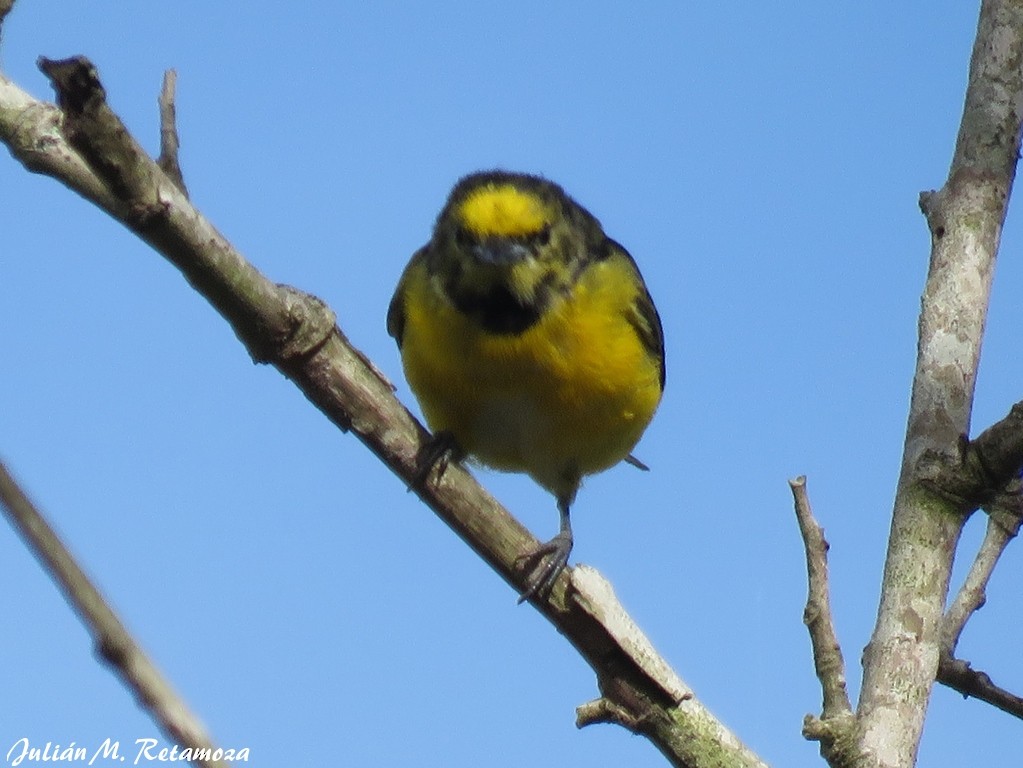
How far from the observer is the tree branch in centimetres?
301

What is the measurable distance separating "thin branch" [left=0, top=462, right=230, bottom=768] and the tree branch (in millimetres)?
2374

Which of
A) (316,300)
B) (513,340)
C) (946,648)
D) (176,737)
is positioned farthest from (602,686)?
(176,737)

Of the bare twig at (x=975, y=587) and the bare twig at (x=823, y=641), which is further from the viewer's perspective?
the bare twig at (x=975, y=587)

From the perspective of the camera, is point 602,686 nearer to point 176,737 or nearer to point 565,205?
point 565,205

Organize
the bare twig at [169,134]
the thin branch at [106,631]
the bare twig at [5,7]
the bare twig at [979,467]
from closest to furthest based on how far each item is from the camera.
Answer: the thin branch at [106,631] < the bare twig at [5,7] < the bare twig at [169,134] < the bare twig at [979,467]

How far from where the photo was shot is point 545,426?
15.2ft

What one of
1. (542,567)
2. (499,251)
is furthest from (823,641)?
(499,251)

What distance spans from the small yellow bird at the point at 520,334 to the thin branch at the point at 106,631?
3404mm

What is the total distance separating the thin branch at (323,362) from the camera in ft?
7.65

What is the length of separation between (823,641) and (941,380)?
0.82 metres

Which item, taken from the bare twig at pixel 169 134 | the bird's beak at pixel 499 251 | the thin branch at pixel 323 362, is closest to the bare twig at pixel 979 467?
the thin branch at pixel 323 362

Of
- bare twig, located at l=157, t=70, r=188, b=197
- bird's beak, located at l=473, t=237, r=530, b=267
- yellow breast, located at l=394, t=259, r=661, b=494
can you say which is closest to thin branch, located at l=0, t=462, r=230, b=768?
bare twig, located at l=157, t=70, r=188, b=197

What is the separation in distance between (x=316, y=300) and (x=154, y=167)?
0.61m

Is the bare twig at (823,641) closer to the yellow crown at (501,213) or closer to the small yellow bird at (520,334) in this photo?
the small yellow bird at (520,334)
